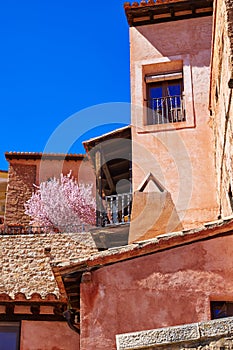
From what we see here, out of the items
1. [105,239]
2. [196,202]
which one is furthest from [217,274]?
[105,239]

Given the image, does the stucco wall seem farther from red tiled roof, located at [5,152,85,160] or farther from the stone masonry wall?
the stone masonry wall

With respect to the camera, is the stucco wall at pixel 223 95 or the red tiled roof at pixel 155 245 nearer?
the red tiled roof at pixel 155 245

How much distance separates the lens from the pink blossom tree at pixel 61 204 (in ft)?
90.7

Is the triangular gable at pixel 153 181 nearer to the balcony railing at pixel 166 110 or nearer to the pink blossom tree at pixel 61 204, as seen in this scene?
the balcony railing at pixel 166 110

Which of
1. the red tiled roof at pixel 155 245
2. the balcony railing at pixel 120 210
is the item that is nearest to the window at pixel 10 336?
the red tiled roof at pixel 155 245

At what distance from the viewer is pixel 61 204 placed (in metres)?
28.5

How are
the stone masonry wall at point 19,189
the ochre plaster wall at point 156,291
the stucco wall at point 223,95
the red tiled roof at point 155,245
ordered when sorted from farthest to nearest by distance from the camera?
the stone masonry wall at point 19,189 < the stucco wall at point 223,95 < the red tiled roof at point 155,245 < the ochre plaster wall at point 156,291

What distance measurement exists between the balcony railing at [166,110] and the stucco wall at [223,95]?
2169 millimetres

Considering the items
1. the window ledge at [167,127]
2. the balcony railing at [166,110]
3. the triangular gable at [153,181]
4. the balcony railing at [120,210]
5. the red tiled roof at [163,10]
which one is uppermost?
the red tiled roof at [163,10]

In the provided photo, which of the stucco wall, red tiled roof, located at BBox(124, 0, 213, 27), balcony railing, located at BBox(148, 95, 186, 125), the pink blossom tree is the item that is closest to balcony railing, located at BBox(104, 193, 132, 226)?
balcony railing, located at BBox(148, 95, 186, 125)

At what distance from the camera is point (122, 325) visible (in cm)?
803

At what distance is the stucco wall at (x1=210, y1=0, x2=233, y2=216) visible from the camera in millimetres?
8703

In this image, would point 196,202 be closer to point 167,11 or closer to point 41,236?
point 167,11

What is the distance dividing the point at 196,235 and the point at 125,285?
4.25 feet
